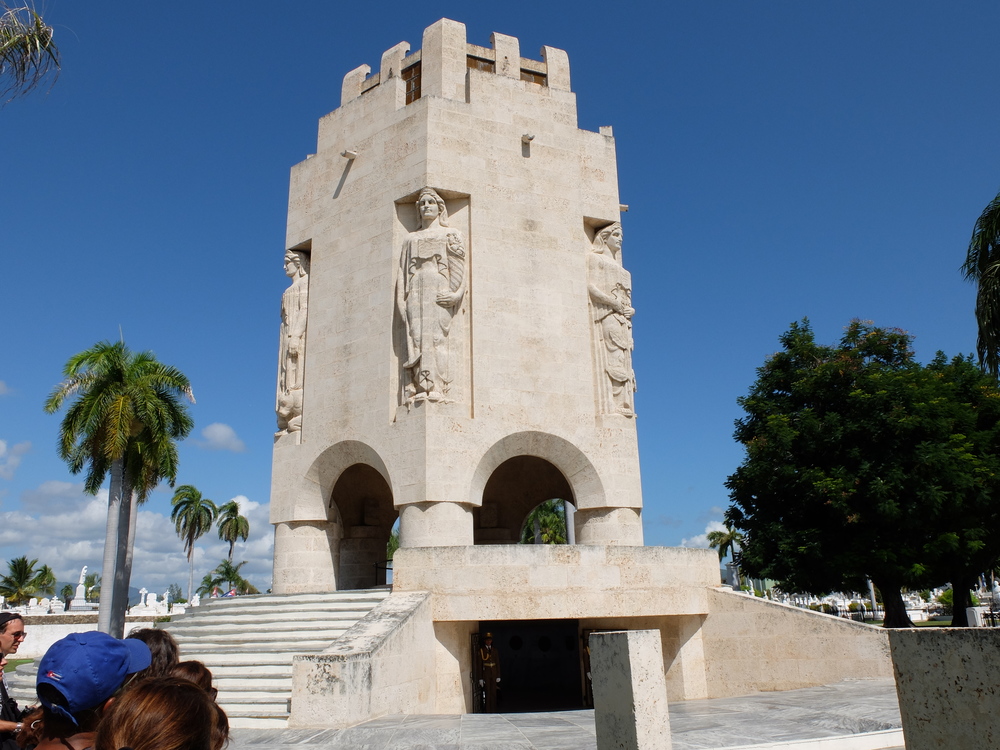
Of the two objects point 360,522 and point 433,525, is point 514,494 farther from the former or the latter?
point 433,525

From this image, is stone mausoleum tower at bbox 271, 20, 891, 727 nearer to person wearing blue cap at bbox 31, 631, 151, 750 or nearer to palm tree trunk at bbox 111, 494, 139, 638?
palm tree trunk at bbox 111, 494, 139, 638

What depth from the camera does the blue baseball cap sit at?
9.09 feet

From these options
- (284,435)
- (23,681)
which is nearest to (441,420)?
(284,435)

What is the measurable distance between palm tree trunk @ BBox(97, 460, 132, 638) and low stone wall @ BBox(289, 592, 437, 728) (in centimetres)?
1246

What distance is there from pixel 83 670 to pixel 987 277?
48.7 feet

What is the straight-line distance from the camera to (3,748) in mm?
3709

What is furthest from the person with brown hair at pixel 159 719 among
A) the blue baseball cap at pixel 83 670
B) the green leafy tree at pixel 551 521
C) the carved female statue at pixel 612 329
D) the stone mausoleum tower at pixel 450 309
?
the green leafy tree at pixel 551 521

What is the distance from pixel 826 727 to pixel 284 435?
12.7 meters

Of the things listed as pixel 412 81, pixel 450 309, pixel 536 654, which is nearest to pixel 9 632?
pixel 450 309

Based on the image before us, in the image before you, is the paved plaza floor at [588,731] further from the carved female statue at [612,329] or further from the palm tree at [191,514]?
the palm tree at [191,514]

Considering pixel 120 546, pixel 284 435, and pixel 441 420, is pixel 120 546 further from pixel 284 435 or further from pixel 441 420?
pixel 441 420

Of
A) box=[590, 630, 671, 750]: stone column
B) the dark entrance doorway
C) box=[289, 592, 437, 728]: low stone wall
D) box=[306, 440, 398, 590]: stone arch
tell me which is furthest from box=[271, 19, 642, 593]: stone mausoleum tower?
box=[590, 630, 671, 750]: stone column

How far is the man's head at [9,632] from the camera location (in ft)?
15.5

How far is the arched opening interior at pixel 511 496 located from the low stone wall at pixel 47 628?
1582cm
